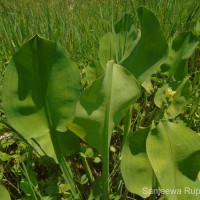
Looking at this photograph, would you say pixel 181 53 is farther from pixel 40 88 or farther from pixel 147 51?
pixel 40 88

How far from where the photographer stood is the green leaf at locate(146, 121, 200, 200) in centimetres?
67

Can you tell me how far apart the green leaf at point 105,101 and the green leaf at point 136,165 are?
0.24 ft

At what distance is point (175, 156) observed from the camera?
688 mm

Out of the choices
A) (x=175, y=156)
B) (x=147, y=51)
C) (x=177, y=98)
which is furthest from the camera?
(x=177, y=98)

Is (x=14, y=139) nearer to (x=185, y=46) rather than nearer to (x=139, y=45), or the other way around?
(x=139, y=45)

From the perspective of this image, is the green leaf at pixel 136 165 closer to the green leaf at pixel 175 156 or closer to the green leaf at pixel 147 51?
the green leaf at pixel 175 156

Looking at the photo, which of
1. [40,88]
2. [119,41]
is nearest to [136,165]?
[40,88]

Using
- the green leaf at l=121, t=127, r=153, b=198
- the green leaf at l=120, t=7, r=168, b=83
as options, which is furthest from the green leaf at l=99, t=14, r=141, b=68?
the green leaf at l=121, t=127, r=153, b=198

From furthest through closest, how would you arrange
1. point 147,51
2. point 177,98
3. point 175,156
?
point 177,98
point 147,51
point 175,156

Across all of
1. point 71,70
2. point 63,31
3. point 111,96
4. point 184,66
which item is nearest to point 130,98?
point 111,96

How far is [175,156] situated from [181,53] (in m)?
0.48

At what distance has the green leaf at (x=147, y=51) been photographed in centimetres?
85

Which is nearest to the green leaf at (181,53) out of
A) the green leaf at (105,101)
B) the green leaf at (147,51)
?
the green leaf at (147,51)

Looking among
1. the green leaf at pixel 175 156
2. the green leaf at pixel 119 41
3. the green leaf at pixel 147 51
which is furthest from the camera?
the green leaf at pixel 119 41
